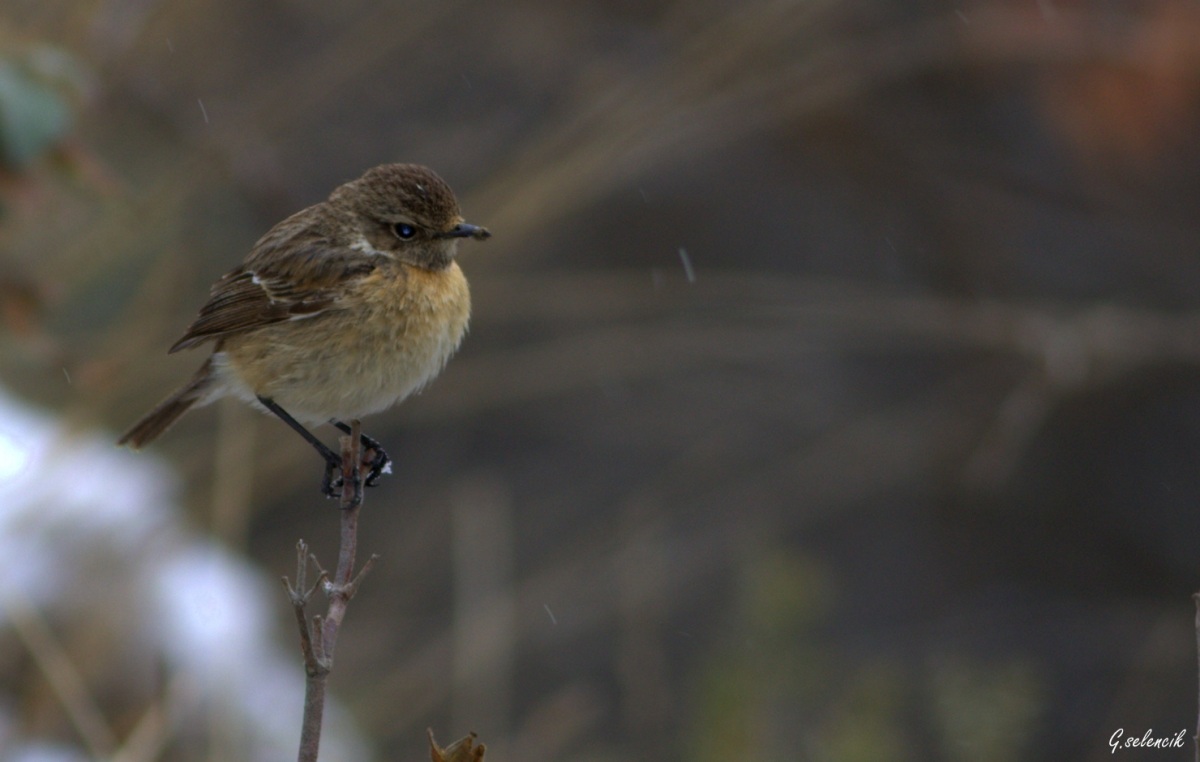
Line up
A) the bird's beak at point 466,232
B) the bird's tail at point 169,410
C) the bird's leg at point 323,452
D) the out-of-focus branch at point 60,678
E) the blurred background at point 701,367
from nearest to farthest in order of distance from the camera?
the bird's beak at point 466,232 → the bird's leg at point 323,452 → the out-of-focus branch at point 60,678 → the bird's tail at point 169,410 → the blurred background at point 701,367

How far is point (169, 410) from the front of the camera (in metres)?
4.12

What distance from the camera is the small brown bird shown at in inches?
144

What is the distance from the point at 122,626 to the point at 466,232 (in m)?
2.70

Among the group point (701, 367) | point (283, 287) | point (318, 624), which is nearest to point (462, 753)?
point (318, 624)

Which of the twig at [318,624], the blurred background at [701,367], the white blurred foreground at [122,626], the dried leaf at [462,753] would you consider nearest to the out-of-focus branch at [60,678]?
the white blurred foreground at [122,626]

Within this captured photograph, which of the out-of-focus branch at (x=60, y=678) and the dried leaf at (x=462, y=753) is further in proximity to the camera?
the out-of-focus branch at (x=60, y=678)

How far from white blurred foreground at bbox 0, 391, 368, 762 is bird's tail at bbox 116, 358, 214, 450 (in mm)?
684

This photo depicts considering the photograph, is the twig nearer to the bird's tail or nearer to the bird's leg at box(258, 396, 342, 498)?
the bird's leg at box(258, 396, 342, 498)

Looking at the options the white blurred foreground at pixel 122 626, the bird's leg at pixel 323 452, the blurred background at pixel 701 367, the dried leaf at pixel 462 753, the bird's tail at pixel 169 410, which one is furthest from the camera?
the blurred background at pixel 701 367

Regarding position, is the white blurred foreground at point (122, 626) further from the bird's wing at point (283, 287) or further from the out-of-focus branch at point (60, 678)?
the bird's wing at point (283, 287)

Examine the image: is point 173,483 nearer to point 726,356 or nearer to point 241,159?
point 241,159

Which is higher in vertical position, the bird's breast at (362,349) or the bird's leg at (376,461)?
the bird's breast at (362,349)

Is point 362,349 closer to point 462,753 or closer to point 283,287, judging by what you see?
point 283,287

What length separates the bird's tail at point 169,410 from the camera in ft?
13.2
